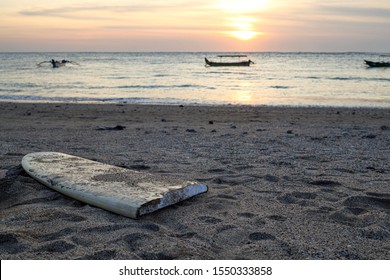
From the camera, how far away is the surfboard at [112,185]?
303 centimetres

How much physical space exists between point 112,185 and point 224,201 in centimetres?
93

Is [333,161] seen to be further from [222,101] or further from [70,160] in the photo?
[222,101]

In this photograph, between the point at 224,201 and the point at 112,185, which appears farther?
the point at 112,185

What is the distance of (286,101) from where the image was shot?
14891mm

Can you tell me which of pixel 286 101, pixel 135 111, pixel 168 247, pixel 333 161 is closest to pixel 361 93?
pixel 286 101

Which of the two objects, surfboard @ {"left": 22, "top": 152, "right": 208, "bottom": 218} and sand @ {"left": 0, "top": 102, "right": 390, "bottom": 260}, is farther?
surfboard @ {"left": 22, "top": 152, "right": 208, "bottom": 218}

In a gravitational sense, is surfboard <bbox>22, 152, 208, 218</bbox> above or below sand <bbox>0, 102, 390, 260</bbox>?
above

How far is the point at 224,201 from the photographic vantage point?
331cm

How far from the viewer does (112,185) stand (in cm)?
343

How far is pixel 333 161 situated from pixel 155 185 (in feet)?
7.55

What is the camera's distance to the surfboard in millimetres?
3029

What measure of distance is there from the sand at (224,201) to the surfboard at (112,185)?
2.7 inches

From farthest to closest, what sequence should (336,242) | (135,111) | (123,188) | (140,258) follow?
(135,111) → (123,188) → (336,242) → (140,258)

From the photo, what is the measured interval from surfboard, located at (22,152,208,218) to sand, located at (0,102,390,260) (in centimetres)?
7
